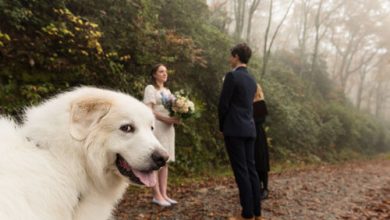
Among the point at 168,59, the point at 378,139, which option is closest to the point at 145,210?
the point at 168,59

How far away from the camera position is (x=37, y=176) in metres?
1.90

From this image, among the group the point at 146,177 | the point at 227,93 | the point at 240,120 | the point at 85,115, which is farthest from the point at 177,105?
the point at 85,115

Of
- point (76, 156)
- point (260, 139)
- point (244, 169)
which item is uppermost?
point (76, 156)

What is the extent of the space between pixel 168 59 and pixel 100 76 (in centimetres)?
242

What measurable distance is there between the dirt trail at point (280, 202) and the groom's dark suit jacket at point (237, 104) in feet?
4.84

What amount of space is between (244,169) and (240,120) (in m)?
0.66

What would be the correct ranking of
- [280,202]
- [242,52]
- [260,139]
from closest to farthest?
1. [242,52]
2. [260,139]
3. [280,202]

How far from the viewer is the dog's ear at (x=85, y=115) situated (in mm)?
2148

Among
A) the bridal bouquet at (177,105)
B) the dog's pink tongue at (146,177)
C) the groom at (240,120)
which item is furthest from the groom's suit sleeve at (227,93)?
the dog's pink tongue at (146,177)

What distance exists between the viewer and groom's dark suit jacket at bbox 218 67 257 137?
4.59 meters

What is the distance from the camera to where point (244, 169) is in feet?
15.3

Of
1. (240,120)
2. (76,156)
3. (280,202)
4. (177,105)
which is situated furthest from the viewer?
(280,202)

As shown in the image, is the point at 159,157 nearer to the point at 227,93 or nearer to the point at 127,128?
the point at 127,128

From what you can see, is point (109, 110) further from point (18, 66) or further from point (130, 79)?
point (130, 79)
